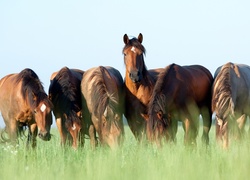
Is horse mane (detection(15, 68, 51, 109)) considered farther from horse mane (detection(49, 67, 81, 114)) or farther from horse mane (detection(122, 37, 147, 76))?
horse mane (detection(122, 37, 147, 76))

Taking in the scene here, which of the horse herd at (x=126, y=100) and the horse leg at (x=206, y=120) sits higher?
the horse herd at (x=126, y=100)

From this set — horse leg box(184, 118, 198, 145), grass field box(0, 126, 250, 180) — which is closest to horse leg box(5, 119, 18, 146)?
horse leg box(184, 118, 198, 145)

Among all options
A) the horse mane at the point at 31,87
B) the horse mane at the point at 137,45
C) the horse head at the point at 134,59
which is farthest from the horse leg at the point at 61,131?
the horse mane at the point at 137,45

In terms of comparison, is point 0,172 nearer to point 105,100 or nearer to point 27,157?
point 27,157

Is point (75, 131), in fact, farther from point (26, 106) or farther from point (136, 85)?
point (136, 85)

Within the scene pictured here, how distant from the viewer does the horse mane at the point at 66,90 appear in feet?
39.1

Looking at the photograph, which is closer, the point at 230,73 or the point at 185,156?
the point at 185,156

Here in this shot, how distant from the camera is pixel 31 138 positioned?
11.8 meters

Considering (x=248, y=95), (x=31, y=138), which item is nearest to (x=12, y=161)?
(x=31, y=138)

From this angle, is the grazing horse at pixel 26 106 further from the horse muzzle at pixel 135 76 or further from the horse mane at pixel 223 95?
the horse mane at pixel 223 95

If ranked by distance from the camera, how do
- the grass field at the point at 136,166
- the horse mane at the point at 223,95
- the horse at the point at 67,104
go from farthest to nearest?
the horse at the point at 67,104 → the horse mane at the point at 223,95 → the grass field at the point at 136,166

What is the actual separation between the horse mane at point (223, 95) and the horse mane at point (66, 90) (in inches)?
110

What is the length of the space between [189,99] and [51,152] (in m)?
4.78

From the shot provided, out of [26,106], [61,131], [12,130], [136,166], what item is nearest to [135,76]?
[61,131]
